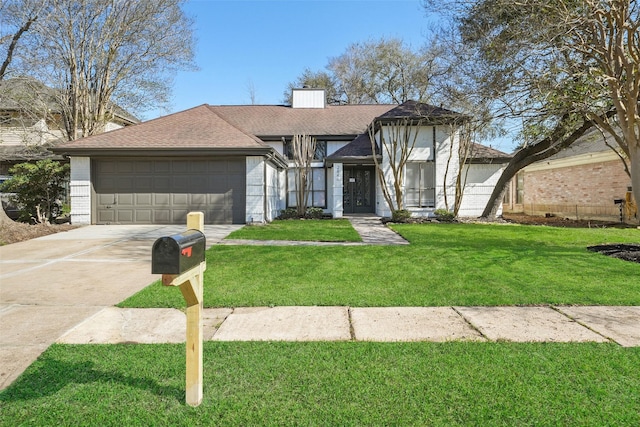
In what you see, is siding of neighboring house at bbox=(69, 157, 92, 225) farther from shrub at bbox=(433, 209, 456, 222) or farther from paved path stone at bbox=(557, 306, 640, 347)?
paved path stone at bbox=(557, 306, 640, 347)

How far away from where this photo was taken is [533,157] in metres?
15.9

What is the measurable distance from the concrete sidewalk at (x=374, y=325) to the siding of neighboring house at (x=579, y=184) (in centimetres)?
1518

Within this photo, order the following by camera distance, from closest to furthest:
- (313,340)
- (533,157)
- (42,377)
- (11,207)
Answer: (42,377), (313,340), (11,207), (533,157)

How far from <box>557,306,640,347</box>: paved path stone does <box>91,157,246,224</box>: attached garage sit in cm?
1142

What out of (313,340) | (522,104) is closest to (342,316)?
(313,340)

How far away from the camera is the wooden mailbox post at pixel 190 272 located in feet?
6.30

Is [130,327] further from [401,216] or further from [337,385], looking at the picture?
[401,216]

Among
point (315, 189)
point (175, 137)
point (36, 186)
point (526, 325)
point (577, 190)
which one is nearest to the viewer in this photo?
point (526, 325)

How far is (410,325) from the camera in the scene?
12.4 ft

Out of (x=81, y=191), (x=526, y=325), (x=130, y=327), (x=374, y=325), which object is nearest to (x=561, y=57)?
(x=526, y=325)

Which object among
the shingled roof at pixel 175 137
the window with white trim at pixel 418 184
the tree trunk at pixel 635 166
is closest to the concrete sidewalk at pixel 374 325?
the tree trunk at pixel 635 166

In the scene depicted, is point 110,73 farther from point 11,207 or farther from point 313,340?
point 313,340

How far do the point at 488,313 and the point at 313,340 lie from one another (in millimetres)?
2088

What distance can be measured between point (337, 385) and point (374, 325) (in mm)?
1276
